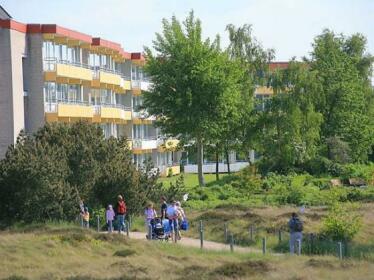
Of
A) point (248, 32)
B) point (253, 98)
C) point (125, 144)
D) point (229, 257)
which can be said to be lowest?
point (229, 257)

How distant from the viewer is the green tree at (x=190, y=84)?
186ft

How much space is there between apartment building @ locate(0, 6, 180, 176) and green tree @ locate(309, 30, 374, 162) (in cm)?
1877

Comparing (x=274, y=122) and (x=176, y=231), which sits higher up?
(x=274, y=122)

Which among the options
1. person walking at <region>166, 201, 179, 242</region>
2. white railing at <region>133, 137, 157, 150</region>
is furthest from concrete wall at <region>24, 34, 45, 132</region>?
person walking at <region>166, 201, 179, 242</region>

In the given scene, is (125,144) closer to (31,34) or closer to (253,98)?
(31,34)

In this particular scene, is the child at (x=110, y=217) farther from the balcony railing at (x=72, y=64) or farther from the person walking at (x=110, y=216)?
the balcony railing at (x=72, y=64)

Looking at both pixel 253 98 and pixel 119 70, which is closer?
pixel 253 98

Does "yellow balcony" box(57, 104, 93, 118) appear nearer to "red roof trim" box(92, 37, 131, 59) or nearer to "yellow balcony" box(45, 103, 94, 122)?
"yellow balcony" box(45, 103, 94, 122)

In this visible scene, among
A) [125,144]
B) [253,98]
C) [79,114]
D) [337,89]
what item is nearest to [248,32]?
[253,98]

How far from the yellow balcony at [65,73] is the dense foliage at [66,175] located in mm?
14915

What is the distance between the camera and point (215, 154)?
235 ft

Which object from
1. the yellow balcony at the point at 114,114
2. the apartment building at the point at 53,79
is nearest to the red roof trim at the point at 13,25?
the apartment building at the point at 53,79

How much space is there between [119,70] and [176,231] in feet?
150

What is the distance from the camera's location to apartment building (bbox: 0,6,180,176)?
174 ft
